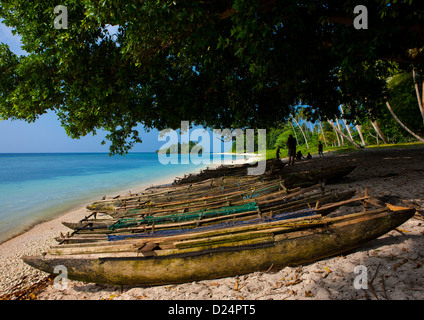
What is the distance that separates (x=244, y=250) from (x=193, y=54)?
6.85 metres

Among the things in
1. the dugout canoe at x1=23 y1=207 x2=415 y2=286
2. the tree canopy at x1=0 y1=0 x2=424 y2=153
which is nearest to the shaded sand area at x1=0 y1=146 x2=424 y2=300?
the dugout canoe at x1=23 y1=207 x2=415 y2=286

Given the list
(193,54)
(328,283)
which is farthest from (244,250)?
(193,54)

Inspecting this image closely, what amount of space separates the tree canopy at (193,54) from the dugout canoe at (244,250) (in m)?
3.19

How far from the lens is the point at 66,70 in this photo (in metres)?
6.54

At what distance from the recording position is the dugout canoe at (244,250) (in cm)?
329

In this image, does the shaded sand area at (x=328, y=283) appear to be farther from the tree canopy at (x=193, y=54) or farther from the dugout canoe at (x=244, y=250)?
the tree canopy at (x=193, y=54)

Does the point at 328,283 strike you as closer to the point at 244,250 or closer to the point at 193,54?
the point at 244,250

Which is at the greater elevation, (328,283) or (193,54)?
(193,54)

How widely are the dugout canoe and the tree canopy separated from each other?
3187 mm

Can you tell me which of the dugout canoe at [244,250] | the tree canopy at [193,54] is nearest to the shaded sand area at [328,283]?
the dugout canoe at [244,250]

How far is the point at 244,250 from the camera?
3340 mm
